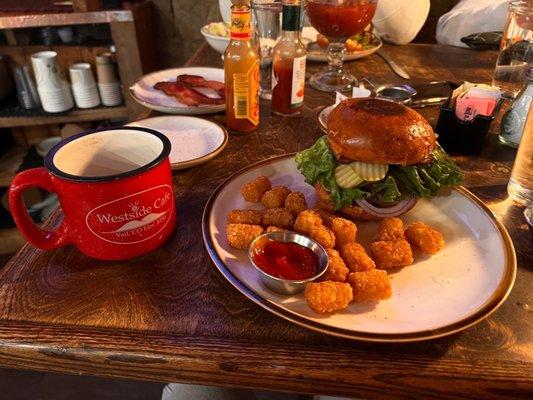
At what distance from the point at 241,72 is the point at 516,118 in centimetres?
86

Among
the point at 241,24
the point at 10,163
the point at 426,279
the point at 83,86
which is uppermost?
the point at 241,24

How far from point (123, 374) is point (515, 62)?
74.5 inches

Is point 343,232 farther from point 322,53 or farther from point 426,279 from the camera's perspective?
point 322,53

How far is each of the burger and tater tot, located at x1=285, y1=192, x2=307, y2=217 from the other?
0.07m

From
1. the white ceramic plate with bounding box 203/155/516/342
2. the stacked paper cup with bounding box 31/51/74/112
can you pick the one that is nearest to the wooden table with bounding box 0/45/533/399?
the white ceramic plate with bounding box 203/155/516/342

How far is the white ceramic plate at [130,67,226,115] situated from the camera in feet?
4.98

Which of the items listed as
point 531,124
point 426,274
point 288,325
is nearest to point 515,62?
point 531,124

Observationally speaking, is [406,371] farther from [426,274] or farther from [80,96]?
[80,96]

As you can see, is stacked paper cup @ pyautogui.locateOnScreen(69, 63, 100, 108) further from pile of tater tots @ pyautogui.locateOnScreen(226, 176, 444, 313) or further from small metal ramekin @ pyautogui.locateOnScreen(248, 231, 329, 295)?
small metal ramekin @ pyautogui.locateOnScreen(248, 231, 329, 295)

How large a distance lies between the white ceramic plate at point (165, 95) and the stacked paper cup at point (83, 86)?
1273 millimetres

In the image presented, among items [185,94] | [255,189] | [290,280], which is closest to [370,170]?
[255,189]

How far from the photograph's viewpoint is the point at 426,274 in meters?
0.87

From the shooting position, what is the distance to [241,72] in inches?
51.4

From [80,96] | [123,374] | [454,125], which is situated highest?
[454,125]
